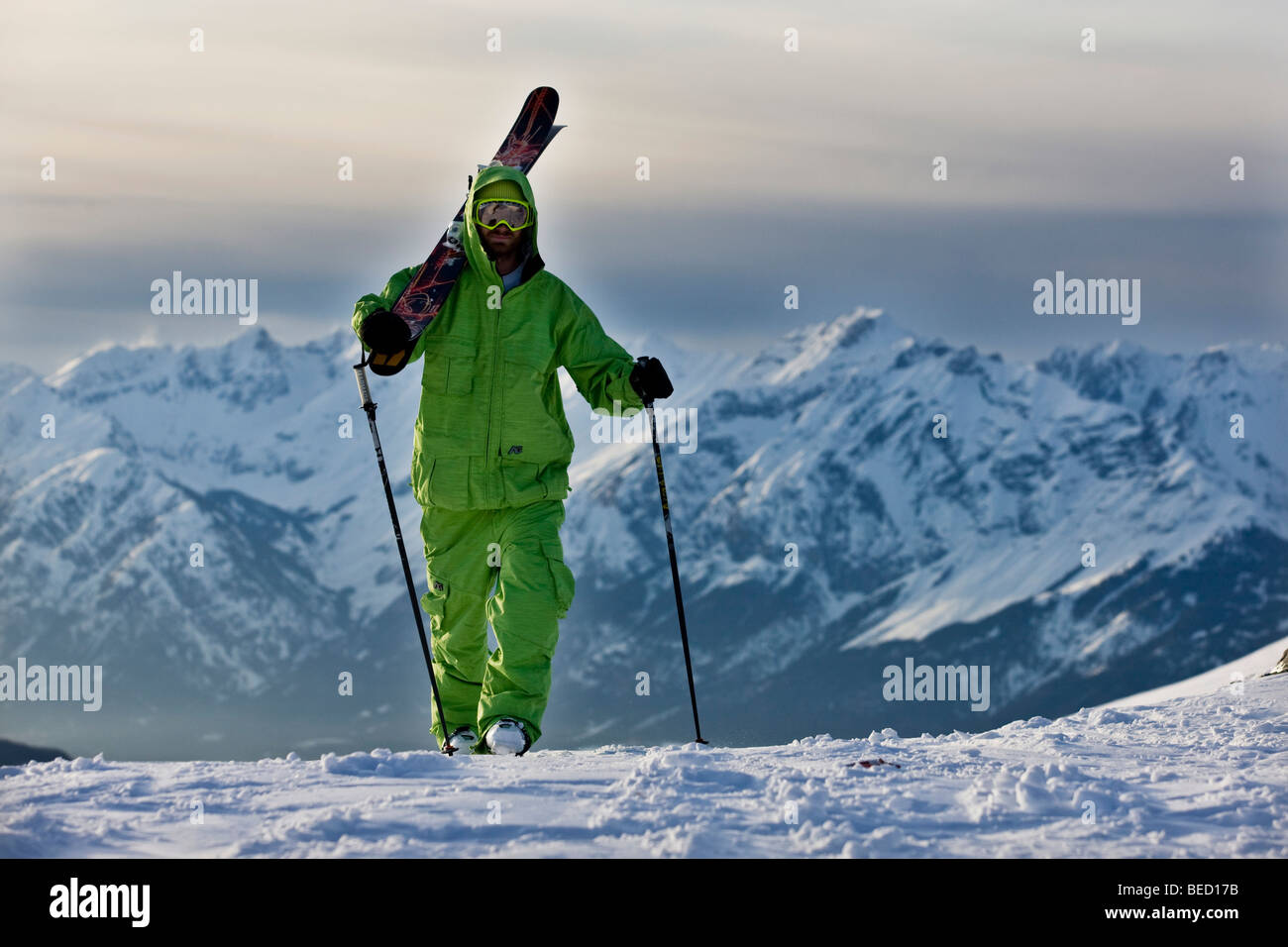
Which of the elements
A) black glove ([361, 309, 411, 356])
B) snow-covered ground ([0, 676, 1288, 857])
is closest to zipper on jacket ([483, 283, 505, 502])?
black glove ([361, 309, 411, 356])

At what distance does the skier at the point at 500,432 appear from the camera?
884cm

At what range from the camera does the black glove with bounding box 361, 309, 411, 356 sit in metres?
8.71

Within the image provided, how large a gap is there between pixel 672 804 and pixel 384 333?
348 centimetres

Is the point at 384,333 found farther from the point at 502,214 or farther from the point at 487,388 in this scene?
the point at 502,214

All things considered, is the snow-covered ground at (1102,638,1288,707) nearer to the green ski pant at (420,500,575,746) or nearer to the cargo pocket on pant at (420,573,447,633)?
the green ski pant at (420,500,575,746)

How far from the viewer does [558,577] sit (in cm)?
897

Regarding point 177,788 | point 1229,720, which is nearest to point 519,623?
point 177,788

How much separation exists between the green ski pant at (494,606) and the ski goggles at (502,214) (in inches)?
63.4

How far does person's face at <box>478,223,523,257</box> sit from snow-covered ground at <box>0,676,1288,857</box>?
9.72 ft

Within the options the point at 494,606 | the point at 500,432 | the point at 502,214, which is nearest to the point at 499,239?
the point at 502,214
